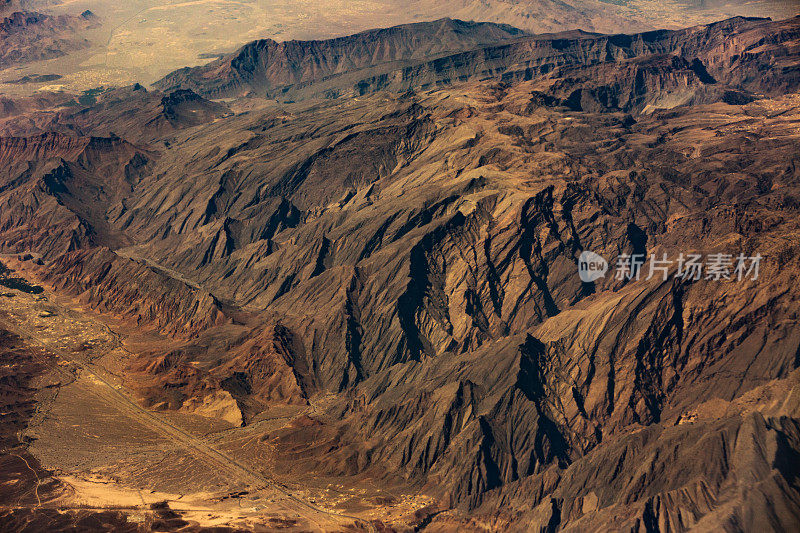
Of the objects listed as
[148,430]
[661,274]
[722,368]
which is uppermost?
[661,274]

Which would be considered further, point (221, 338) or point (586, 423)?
point (221, 338)

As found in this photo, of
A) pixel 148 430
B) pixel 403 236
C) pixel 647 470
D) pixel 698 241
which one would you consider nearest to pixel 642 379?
pixel 647 470

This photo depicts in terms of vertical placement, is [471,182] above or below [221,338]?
above

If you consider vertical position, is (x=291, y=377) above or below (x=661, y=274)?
below

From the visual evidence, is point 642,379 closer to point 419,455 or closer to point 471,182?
point 419,455

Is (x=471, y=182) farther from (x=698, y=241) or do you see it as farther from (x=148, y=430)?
(x=148, y=430)

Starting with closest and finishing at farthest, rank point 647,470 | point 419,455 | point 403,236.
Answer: point 647,470, point 419,455, point 403,236

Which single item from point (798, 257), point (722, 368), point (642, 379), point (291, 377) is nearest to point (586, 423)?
point (642, 379)

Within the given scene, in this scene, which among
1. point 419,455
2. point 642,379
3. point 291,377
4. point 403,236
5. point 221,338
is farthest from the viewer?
point 403,236

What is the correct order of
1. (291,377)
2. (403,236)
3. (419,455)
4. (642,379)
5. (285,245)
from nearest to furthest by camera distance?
(419,455), (642,379), (291,377), (403,236), (285,245)
